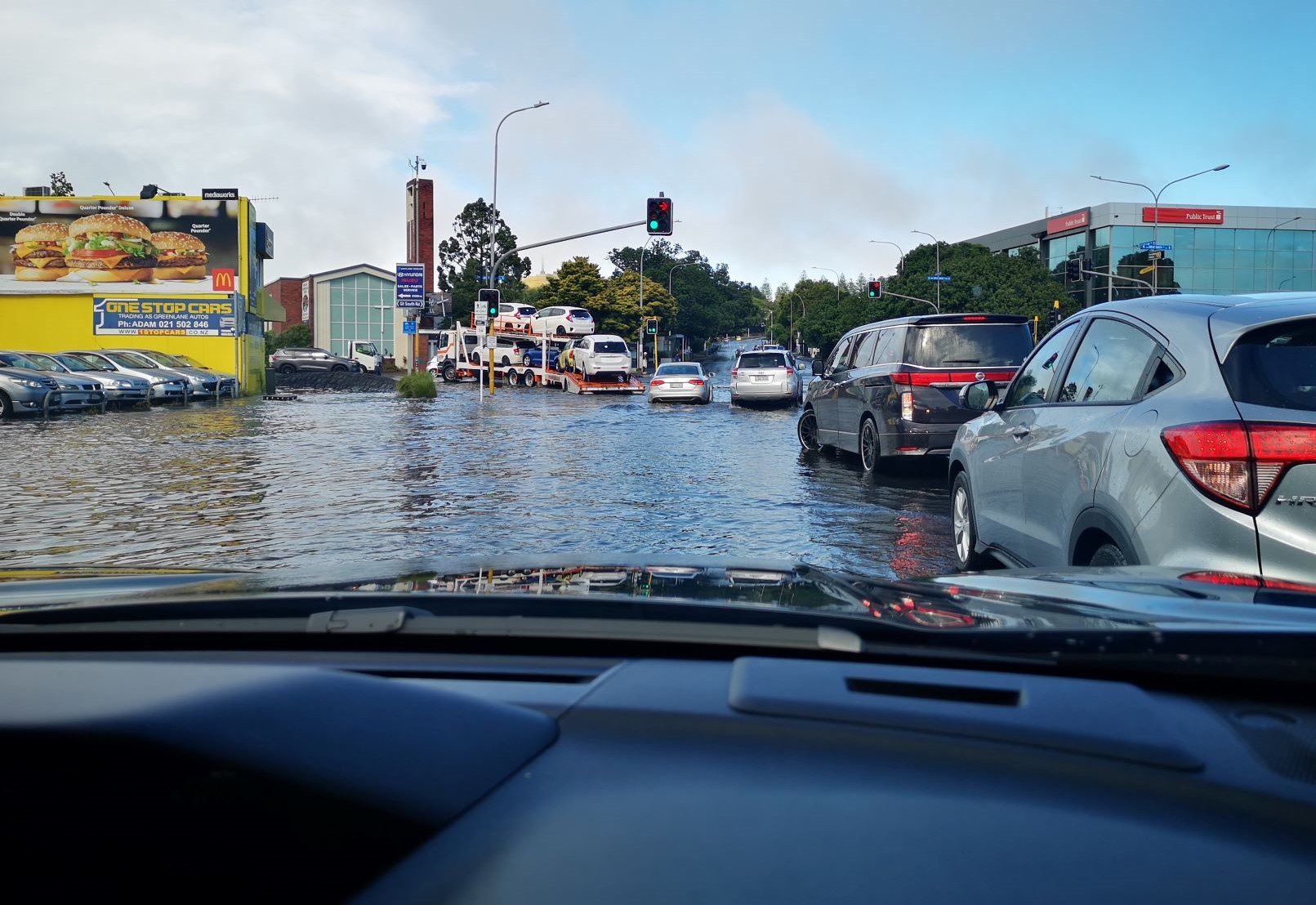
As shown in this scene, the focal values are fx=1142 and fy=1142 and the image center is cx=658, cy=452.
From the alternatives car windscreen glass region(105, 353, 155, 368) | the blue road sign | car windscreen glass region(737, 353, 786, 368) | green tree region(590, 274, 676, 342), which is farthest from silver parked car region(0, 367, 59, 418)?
green tree region(590, 274, 676, 342)

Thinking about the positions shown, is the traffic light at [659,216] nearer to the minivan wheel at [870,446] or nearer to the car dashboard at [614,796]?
the minivan wheel at [870,446]

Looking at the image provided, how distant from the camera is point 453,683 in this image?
5.49 feet

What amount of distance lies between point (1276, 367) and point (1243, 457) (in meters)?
0.40

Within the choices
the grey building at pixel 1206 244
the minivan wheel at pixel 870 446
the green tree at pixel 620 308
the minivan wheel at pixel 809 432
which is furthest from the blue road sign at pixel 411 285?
the grey building at pixel 1206 244

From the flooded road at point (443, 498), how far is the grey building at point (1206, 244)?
63.1 m

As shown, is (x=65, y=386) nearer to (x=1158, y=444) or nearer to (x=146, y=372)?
(x=146, y=372)

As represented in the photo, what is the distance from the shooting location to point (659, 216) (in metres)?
30.0

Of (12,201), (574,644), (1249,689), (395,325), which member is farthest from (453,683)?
(395,325)

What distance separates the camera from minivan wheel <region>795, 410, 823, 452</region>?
1703 cm

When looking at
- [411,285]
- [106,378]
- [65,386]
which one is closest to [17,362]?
[65,386]

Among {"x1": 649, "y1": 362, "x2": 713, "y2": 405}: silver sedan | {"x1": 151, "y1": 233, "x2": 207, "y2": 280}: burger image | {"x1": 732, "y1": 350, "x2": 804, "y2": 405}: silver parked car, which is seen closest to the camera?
{"x1": 732, "y1": 350, "x2": 804, "y2": 405}: silver parked car

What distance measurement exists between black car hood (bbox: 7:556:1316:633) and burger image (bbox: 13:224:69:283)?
4399 centimetres

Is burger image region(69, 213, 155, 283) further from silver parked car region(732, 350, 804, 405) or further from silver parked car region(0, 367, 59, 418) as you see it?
silver parked car region(732, 350, 804, 405)

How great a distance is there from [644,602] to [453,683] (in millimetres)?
545
